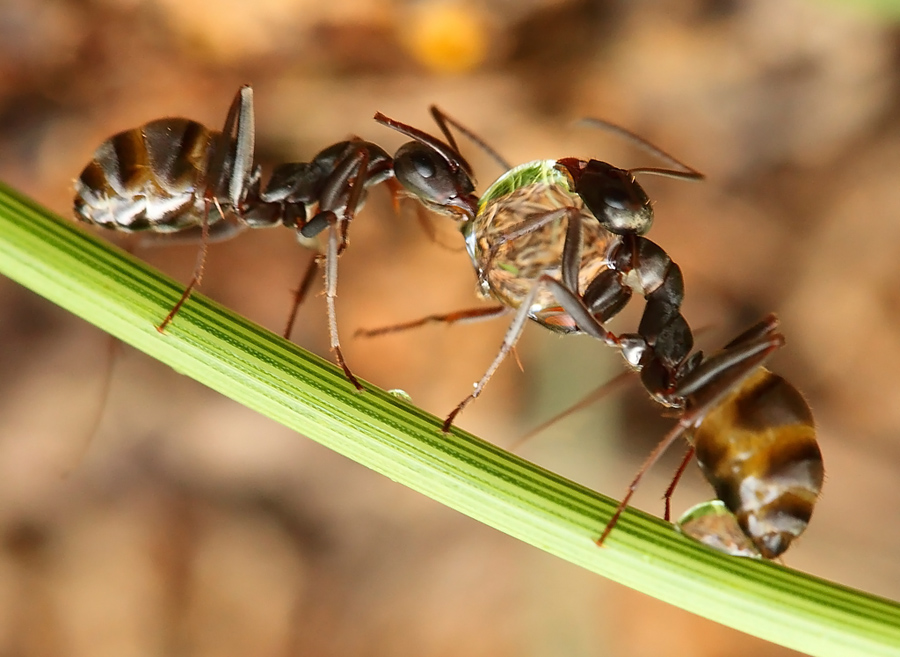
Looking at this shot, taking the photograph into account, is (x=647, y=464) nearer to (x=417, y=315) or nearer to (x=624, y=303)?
(x=624, y=303)

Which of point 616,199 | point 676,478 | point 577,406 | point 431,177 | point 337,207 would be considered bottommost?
point 577,406

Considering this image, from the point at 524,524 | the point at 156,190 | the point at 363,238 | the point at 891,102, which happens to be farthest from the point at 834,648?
the point at 891,102

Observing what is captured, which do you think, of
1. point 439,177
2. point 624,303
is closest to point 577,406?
point 624,303

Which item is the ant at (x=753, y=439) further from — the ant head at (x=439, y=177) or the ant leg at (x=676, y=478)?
the ant head at (x=439, y=177)

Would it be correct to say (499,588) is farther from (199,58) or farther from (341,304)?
(199,58)

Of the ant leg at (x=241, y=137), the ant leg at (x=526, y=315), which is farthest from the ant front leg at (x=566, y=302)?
the ant leg at (x=241, y=137)

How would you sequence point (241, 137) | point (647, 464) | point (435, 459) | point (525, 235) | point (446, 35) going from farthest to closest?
point (446, 35) < point (241, 137) < point (525, 235) < point (647, 464) < point (435, 459)
